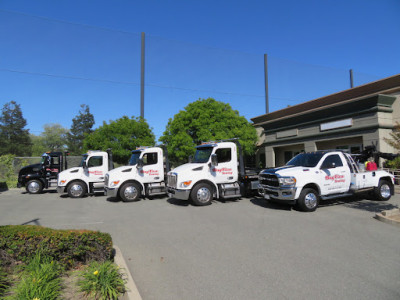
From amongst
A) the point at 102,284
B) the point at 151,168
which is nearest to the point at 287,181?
the point at 151,168

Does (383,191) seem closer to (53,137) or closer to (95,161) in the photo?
(95,161)

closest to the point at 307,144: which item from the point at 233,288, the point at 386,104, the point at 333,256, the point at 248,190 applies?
the point at 386,104

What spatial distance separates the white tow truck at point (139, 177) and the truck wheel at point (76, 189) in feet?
7.79

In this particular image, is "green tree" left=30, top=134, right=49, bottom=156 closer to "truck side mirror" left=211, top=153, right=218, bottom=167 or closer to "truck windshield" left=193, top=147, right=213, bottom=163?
"truck windshield" left=193, top=147, right=213, bottom=163

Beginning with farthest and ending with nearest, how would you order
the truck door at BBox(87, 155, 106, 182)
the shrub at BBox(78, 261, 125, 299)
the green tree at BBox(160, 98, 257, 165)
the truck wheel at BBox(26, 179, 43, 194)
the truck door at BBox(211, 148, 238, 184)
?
the green tree at BBox(160, 98, 257, 165) → the truck wheel at BBox(26, 179, 43, 194) → the truck door at BBox(87, 155, 106, 182) → the truck door at BBox(211, 148, 238, 184) → the shrub at BBox(78, 261, 125, 299)

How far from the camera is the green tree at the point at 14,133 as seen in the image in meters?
52.8

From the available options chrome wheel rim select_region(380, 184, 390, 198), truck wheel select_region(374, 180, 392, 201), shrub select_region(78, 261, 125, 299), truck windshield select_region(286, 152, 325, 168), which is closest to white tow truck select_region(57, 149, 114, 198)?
truck windshield select_region(286, 152, 325, 168)

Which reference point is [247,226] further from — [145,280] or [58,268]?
[58,268]

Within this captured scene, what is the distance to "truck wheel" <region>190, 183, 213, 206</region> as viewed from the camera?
10.2 m

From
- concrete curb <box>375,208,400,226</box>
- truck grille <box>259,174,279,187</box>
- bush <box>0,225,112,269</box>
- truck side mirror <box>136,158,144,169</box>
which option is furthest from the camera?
truck side mirror <box>136,158,144,169</box>

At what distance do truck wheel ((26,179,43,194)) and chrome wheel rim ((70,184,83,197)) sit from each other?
11.9 feet

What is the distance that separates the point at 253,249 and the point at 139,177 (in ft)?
26.4

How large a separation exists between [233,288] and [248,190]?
8444 mm

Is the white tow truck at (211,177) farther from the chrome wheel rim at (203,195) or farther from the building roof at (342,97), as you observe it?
the building roof at (342,97)
